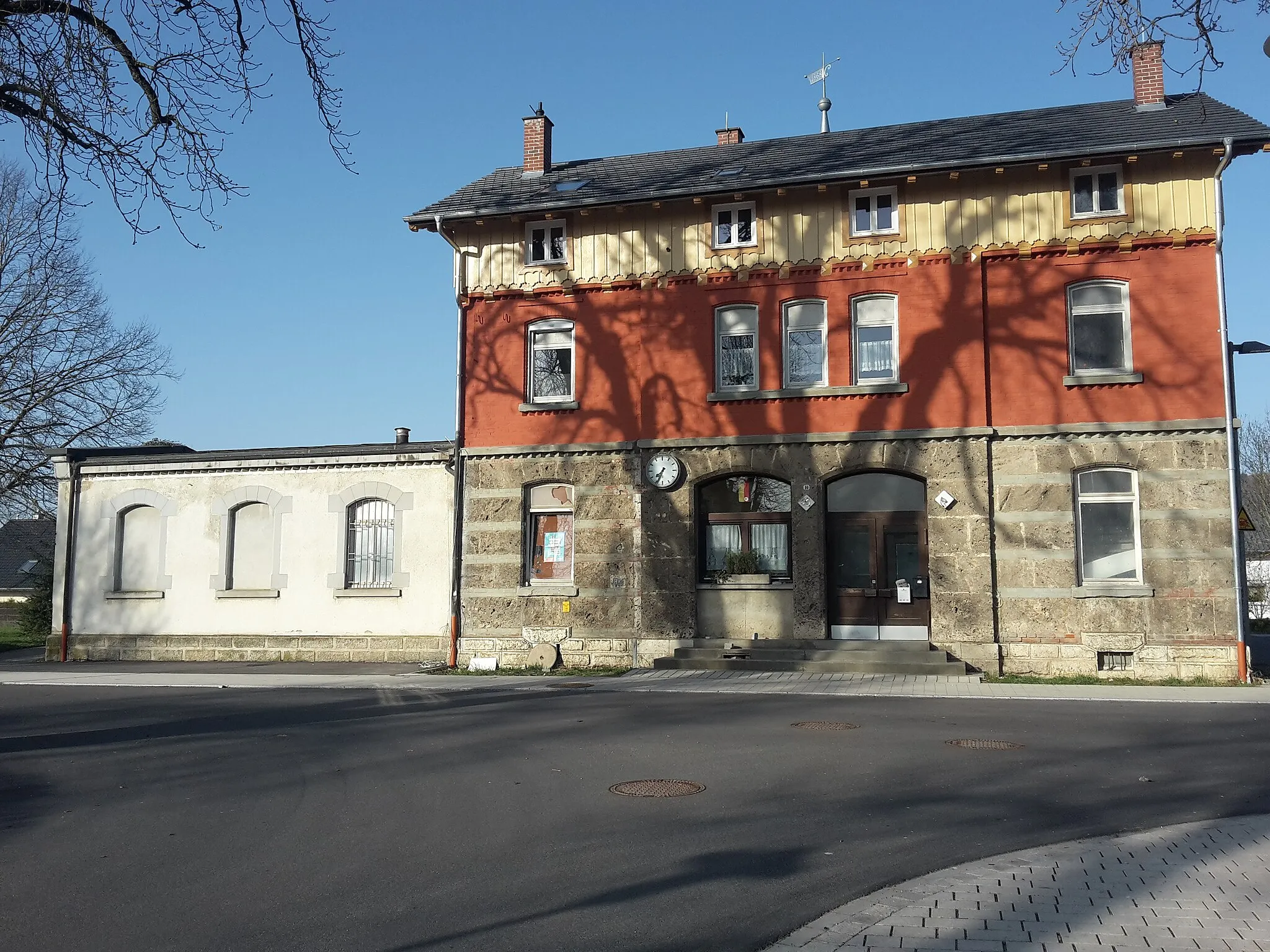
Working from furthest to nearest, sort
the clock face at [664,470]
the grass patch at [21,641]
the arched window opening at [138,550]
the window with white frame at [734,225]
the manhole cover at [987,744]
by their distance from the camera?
the grass patch at [21,641] → the arched window opening at [138,550] → the window with white frame at [734,225] → the clock face at [664,470] → the manhole cover at [987,744]

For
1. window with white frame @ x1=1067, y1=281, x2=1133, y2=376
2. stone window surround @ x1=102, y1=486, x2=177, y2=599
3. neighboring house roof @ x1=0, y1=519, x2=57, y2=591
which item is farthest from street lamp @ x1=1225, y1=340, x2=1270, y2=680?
neighboring house roof @ x1=0, y1=519, x2=57, y2=591

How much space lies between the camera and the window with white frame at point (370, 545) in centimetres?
2245

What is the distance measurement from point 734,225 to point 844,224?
208cm

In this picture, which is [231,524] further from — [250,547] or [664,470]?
[664,470]

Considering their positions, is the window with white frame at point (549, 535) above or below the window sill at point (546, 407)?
below

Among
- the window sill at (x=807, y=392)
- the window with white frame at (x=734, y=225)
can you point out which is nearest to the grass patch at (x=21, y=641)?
the window sill at (x=807, y=392)

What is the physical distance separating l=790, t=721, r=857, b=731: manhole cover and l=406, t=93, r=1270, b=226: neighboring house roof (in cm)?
1078

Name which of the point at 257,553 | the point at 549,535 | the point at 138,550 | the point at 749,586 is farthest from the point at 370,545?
the point at 749,586

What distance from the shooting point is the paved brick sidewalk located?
16.6ft

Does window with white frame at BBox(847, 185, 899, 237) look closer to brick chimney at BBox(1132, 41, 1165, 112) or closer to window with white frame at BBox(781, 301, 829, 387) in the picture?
window with white frame at BBox(781, 301, 829, 387)

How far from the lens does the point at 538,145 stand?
24266 millimetres

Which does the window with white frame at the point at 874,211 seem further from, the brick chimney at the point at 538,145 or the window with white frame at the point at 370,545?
the window with white frame at the point at 370,545

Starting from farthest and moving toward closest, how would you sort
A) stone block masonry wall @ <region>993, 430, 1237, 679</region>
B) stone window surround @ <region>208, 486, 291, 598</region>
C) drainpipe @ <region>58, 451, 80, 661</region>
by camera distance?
drainpipe @ <region>58, 451, 80, 661</region> < stone window surround @ <region>208, 486, 291, 598</region> < stone block masonry wall @ <region>993, 430, 1237, 679</region>

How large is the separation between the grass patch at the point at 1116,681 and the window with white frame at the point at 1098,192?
7850 mm
